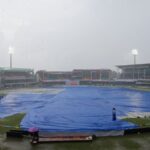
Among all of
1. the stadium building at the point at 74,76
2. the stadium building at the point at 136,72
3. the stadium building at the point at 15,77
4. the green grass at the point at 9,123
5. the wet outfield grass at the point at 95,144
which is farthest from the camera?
the stadium building at the point at 74,76

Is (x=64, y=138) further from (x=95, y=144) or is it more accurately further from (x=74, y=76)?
(x=74, y=76)

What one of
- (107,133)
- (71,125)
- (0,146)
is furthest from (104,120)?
(0,146)

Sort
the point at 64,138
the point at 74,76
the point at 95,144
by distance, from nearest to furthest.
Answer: the point at 95,144, the point at 64,138, the point at 74,76

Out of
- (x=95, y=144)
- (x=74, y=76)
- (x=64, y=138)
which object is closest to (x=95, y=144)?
(x=95, y=144)

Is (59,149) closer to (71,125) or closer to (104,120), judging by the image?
(71,125)

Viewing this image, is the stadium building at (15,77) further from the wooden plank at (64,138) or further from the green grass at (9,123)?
the wooden plank at (64,138)

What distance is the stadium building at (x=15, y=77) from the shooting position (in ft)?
390

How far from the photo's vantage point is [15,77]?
125938mm

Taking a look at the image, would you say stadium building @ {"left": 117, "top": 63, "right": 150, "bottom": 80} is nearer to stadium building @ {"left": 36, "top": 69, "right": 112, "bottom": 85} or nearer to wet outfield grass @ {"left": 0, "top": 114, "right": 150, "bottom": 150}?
stadium building @ {"left": 36, "top": 69, "right": 112, "bottom": 85}

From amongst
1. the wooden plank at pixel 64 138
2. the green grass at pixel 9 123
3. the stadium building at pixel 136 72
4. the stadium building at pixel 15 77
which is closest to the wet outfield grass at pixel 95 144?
the wooden plank at pixel 64 138

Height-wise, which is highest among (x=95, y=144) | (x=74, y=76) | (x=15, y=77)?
(x=15, y=77)

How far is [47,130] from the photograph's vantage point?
76.3 feet

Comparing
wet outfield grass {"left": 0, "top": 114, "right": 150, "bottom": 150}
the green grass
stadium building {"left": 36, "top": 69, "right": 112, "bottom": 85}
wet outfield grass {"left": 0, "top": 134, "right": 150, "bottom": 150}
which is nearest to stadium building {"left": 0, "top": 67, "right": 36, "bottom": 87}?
stadium building {"left": 36, "top": 69, "right": 112, "bottom": 85}

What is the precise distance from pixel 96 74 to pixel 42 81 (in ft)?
97.3
